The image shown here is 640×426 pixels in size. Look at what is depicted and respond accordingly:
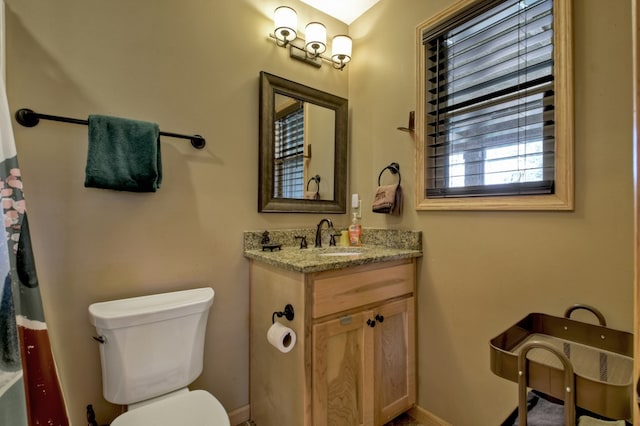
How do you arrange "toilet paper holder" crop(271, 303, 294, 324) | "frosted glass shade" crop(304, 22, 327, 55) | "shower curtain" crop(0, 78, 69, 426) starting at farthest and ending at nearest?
"frosted glass shade" crop(304, 22, 327, 55) < "toilet paper holder" crop(271, 303, 294, 324) < "shower curtain" crop(0, 78, 69, 426)

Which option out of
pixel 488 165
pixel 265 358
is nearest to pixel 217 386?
pixel 265 358

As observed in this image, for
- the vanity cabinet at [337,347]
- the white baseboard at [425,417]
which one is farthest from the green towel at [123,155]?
the white baseboard at [425,417]

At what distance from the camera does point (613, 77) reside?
1.10 m

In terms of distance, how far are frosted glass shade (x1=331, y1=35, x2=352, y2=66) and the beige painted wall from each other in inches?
8.4

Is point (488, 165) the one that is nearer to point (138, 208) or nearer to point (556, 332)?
point (556, 332)

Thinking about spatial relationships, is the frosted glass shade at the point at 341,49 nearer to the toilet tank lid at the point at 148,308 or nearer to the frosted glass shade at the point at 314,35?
the frosted glass shade at the point at 314,35

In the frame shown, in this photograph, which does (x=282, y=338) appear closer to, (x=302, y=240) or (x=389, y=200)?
(x=302, y=240)

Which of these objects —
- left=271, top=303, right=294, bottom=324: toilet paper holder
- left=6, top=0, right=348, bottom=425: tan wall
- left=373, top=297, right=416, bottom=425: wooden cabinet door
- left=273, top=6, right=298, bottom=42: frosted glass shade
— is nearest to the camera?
left=6, top=0, right=348, bottom=425: tan wall

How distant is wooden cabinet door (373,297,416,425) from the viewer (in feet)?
4.94

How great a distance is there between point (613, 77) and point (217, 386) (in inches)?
87.8

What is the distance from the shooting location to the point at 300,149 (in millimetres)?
1935

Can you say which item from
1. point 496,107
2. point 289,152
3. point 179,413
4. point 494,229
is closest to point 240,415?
point 179,413

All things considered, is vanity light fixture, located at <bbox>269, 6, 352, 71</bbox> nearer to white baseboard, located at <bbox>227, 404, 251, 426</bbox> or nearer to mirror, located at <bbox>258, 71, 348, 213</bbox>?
mirror, located at <bbox>258, 71, 348, 213</bbox>

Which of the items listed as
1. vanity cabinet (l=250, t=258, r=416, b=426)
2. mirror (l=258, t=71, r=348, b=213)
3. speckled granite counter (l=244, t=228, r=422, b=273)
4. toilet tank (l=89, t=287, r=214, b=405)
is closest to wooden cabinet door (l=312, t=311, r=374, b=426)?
vanity cabinet (l=250, t=258, r=416, b=426)
